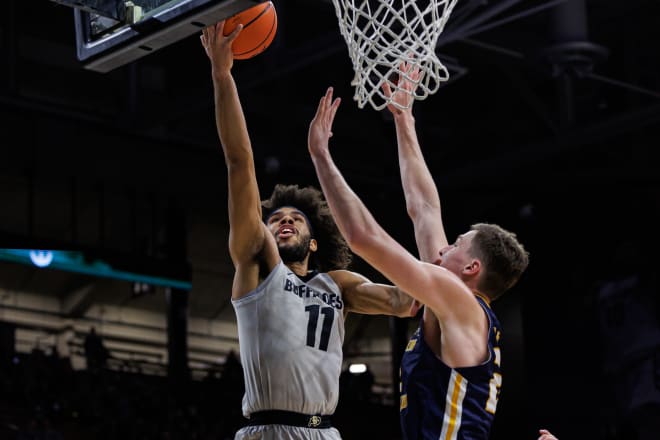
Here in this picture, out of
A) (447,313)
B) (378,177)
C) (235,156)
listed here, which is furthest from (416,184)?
(378,177)

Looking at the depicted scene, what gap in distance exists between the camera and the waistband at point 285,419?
187 inches

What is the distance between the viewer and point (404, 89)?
17.0 feet

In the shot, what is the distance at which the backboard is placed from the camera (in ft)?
14.8

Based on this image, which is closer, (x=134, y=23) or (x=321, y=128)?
(x=321, y=128)

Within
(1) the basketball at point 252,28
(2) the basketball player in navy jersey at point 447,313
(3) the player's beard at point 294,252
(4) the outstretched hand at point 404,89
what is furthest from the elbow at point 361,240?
(1) the basketball at point 252,28

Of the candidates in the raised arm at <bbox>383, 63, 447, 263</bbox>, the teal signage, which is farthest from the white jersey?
the teal signage

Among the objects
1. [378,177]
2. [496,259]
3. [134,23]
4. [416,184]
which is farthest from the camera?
[378,177]

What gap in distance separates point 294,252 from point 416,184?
63 cm

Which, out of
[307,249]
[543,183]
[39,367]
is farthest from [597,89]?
[307,249]

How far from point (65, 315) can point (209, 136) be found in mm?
9233

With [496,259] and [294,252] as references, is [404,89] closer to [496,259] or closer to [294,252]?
[294,252]

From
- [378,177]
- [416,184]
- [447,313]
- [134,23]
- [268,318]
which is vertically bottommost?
[447,313]

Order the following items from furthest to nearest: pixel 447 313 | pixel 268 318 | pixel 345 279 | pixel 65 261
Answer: pixel 65 261 → pixel 345 279 → pixel 268 318 → pixel 447 313

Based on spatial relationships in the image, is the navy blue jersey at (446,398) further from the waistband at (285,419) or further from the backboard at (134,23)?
the backboard at (134,23)
